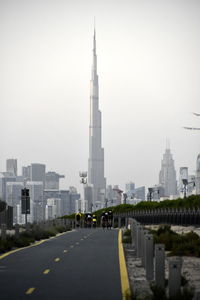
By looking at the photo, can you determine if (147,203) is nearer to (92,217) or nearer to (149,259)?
(92,217)

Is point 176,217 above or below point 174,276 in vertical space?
above

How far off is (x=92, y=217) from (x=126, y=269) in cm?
9378

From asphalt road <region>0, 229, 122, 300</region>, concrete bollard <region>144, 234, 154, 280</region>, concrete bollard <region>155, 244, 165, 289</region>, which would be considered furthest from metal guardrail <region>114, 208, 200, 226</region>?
concrete bollard <region>155, 244, 165, 289</region>

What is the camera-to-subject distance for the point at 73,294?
18.6 m

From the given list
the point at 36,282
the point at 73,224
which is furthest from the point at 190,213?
the point at 36,282

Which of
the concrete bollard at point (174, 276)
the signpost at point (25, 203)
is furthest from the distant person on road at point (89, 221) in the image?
the concrete bollard at point (174, 276)

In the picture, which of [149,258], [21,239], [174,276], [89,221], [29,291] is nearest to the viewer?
[174,276]

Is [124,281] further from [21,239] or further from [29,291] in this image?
[21,239]

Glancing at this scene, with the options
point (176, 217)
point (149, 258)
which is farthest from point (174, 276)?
point (176, 217)

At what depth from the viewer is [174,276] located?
16.0 meters

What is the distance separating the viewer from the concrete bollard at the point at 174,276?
1593 centimetres

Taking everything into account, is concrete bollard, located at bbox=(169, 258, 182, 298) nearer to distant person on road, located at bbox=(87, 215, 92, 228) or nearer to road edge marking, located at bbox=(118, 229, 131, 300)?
road edge marking, located at bbox=(118, 229, 131, 300)

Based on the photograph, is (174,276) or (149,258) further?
(149,258)

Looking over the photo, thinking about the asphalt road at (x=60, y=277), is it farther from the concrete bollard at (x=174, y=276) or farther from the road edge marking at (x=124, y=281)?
the concrete bollard at (x=174, y=276)
